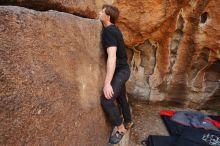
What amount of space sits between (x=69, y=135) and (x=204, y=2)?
3386 mm

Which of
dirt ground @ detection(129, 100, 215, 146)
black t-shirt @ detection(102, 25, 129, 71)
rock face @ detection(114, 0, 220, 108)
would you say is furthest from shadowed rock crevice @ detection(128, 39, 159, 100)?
black t-shirt @ detection(102, 25, 129, 71)

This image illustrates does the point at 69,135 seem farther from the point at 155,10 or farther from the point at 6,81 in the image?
the point at 155,10

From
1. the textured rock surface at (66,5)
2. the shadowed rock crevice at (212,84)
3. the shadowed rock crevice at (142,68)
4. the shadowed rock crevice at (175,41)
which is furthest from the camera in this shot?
the shadowed rock crevice at (212,84)

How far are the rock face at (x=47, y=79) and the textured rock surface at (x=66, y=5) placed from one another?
86 millimetres

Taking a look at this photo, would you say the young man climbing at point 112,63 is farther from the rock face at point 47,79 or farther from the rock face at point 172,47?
the rock face at point 172,47

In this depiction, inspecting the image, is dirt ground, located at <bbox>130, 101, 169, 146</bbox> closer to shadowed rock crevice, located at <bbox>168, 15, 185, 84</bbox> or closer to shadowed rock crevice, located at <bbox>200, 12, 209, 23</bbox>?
shadowed rock crevice, located at <bbox>168, 15, 185, 84</bbox>

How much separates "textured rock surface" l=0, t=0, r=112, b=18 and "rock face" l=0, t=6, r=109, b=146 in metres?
0.09

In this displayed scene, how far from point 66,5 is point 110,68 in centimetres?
78

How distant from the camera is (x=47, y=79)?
184cm

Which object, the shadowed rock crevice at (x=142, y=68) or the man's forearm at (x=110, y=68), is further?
the shadowed rock crevice at (x=142, y=68)

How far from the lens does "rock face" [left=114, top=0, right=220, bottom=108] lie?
4.54 m

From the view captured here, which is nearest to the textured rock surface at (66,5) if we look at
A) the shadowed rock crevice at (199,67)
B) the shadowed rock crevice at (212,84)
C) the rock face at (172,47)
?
the rock face at (172,47)

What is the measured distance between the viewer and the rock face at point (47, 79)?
153cm

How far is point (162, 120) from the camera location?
519cm
